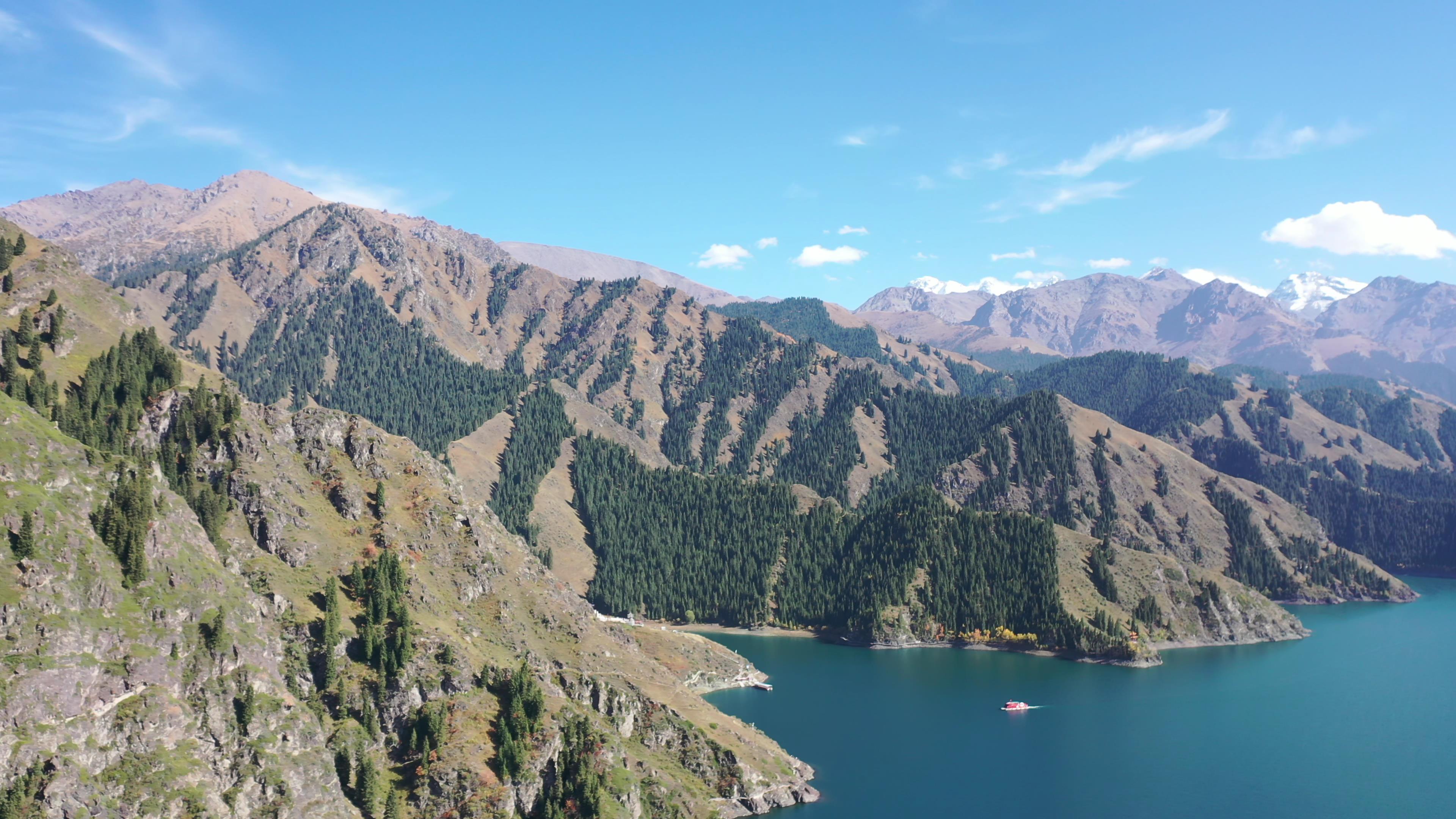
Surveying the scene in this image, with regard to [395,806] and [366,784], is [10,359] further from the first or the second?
[395,806]

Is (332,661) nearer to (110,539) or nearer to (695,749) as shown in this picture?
(110,539)

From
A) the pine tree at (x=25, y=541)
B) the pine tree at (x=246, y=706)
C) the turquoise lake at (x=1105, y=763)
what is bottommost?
the turquoise lake at (x=1105, y=763)

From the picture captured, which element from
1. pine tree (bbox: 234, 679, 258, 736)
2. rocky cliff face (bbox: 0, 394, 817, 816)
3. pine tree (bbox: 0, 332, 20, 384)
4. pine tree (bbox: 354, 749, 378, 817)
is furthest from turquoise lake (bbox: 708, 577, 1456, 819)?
pine tree (bbox: 0, 332, 20, 384)

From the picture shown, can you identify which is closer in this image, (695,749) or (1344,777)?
(695,749)

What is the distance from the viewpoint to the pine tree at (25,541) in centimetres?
10762

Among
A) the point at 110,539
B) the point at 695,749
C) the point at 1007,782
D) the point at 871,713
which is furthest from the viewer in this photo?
the point at 871,713

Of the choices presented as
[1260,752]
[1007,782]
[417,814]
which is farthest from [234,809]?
[1260,752]

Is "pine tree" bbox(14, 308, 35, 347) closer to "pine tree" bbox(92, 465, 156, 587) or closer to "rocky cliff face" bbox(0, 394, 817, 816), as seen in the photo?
"rocky cliff face" bbox(0, 394, 817, 816)

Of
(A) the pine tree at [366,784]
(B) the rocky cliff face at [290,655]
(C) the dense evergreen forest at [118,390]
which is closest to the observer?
(B) the rocky cliff face at [290,655]

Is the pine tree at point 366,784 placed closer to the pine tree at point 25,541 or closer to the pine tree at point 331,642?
the pine tree at point 331,642

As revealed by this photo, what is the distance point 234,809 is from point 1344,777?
16513cm

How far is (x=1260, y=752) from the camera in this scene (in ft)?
582

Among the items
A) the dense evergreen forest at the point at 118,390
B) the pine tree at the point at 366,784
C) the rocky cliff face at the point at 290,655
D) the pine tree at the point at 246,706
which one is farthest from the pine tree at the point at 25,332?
the pine tree at the point at 366,784

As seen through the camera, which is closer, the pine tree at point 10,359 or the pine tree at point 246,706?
the pine tree at point 246,706
